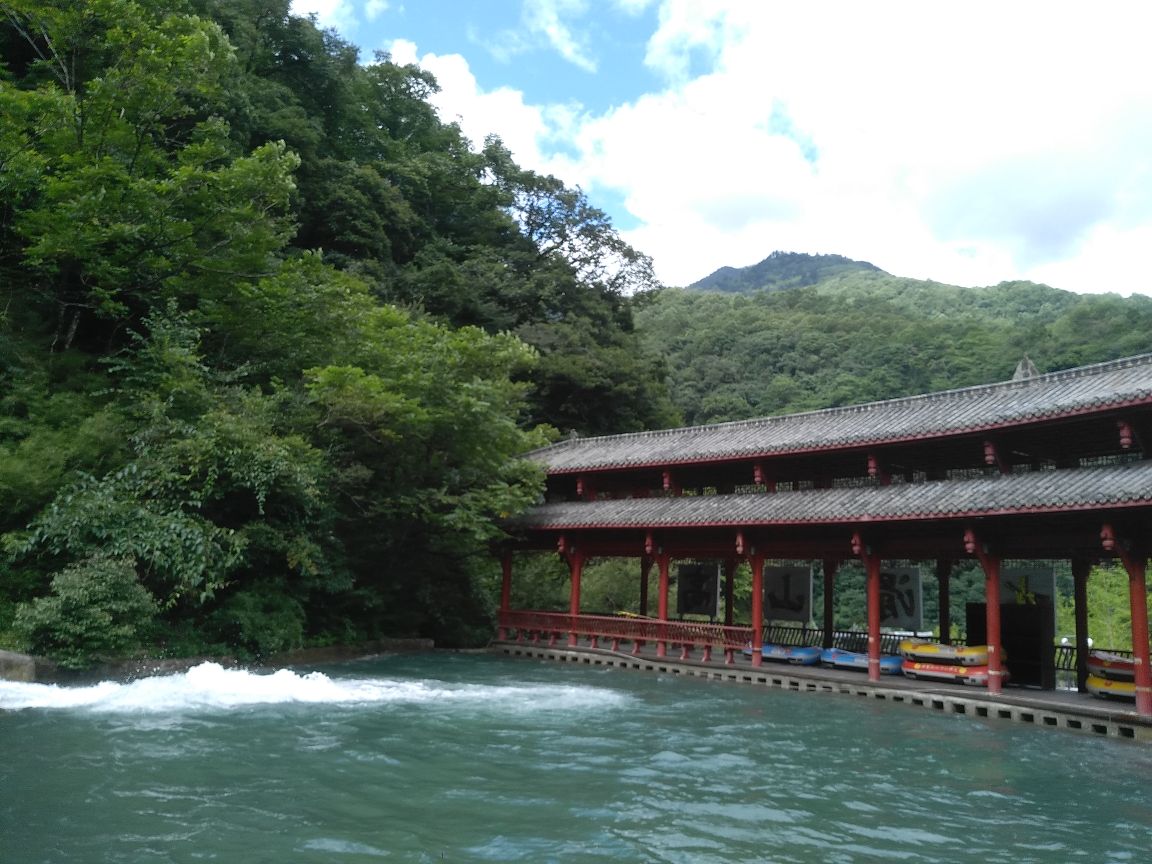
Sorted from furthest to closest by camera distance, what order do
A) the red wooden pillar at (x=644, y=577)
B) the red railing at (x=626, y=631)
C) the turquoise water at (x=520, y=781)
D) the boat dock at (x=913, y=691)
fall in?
the red wooden pillar at (x=644, y=577)
the red railing at (x=626, y=631)
the boat dock at (x=913, y=691)
the turquoise water at (x=520, y=781)

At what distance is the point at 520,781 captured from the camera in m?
9.27

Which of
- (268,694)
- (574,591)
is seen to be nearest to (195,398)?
(268,694)

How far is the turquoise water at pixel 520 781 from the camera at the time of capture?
712 cm

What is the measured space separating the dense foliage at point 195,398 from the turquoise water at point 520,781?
2479 millimetres

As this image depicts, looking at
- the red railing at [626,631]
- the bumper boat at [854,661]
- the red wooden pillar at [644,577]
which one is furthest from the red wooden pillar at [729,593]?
the bumper boat at [854,661]

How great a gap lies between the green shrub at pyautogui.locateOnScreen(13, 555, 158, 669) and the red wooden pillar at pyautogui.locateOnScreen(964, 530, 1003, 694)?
14.9 metres

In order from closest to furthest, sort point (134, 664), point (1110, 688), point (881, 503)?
point (134, 664) < point (1110, 688) < point (881, 503)

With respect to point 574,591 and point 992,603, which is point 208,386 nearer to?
point 574,591

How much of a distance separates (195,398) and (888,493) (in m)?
14.5

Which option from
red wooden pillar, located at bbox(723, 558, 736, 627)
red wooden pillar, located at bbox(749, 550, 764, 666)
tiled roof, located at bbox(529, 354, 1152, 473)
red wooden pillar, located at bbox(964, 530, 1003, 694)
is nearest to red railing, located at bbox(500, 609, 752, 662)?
red wooden pillar, located at bbox(749, 550, 764, 666)

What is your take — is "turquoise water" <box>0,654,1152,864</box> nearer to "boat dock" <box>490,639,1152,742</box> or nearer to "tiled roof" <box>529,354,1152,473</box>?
"boat dock" <box>490,639,1152,742</box>

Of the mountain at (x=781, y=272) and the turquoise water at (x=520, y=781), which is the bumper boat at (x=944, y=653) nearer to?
the turquoise water at (x=520, y=781)

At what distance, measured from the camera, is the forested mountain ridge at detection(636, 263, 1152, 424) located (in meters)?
49.3

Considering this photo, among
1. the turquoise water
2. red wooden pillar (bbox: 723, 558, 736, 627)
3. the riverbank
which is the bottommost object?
the turquoise water
